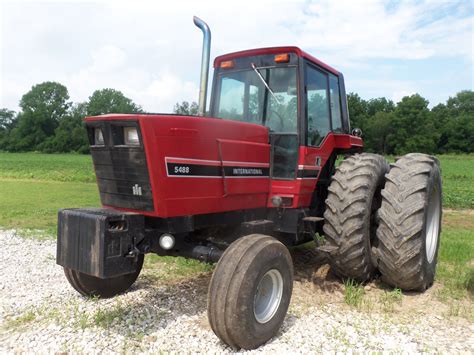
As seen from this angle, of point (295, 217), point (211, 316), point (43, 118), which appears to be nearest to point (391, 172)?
point (295, 217)

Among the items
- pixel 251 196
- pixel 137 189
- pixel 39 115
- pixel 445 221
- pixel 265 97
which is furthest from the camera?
pixel 39 115

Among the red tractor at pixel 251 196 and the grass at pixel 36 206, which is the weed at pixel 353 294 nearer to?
the red tractor at pixel 251 196

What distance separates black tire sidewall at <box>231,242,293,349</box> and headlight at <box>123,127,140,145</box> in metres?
1.31

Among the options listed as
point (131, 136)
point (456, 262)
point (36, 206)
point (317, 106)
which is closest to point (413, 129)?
point (36, 206)

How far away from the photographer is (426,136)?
62625mm

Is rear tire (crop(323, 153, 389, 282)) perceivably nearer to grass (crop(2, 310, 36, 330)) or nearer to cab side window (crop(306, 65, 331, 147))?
cab side window (crop(306, 65, 331, 147))

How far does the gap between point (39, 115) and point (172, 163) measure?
82.3 metres

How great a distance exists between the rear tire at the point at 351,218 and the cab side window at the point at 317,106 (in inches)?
19.1

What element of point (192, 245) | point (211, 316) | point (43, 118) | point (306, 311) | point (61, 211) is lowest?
point (306, 311)

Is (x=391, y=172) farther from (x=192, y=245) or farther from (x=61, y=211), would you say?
(x=61, y=211)

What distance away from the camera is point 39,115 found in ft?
253

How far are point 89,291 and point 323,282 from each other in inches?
103

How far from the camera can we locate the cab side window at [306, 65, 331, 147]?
15.4ft

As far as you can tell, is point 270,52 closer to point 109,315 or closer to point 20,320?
point 109,315
